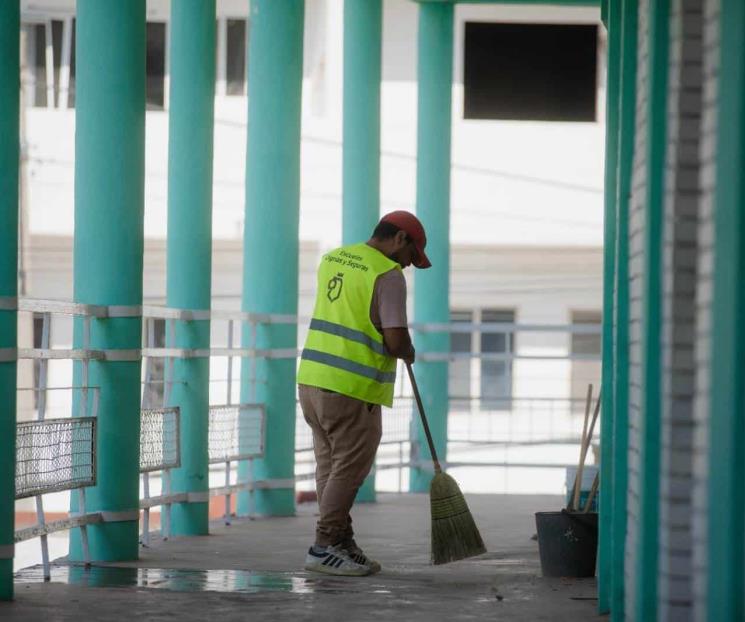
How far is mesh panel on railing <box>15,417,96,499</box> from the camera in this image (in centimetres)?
662

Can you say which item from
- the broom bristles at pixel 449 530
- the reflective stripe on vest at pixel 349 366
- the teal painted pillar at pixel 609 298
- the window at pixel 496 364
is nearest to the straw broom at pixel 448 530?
the broom bristles at pixel 449 530

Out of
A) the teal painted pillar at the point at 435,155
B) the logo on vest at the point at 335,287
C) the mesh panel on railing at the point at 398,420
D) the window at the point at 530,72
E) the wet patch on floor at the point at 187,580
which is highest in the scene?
the window at the point at 530,72

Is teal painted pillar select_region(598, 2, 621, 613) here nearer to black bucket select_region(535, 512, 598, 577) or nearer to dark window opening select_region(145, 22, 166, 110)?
black bucket select_region(535, 512, 598, 577)

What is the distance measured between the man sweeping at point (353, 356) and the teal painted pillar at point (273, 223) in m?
3.25

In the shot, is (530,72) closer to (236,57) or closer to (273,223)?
(236,57)

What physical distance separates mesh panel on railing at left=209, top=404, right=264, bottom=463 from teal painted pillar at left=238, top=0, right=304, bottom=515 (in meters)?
0.13

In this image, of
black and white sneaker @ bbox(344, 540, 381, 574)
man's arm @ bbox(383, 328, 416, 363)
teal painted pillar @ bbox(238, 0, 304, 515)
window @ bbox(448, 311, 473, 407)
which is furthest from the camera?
window @ bbox(448, 311, 473, 407)

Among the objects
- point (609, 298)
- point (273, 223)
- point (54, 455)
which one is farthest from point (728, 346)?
point (273, 223)

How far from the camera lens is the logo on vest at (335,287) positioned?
23.3 feet

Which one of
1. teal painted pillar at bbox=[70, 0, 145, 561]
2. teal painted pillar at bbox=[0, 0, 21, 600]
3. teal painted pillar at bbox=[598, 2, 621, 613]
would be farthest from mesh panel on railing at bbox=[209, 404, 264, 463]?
teal painted pillar at bbox=[598, 2, 621, 613]

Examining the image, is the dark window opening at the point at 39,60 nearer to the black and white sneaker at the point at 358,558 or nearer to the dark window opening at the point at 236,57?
the dark window opening at the point at 236,57

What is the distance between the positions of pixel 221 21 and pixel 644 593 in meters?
20.9

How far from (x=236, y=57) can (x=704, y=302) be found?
21226 mm

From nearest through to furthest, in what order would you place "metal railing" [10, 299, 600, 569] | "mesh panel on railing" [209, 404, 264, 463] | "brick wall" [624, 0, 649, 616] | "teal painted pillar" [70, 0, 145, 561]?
"brick wall" [624, 0, 649, 616]
"metal railing" [10, 299, 600, 569]
"teal painted pillar" [70, 0, 145, 561]
"mesh panel on railing" [209, 404, 264, 463]
